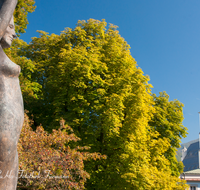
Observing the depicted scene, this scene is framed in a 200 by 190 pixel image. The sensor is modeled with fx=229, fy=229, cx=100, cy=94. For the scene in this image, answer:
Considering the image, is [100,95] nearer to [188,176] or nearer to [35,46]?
[35,46]

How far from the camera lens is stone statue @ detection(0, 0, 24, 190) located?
3094mm

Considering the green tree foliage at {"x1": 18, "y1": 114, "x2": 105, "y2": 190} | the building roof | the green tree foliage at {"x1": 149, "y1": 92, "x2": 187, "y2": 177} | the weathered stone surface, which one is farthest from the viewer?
the building roof

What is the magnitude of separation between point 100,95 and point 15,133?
43.5 feet

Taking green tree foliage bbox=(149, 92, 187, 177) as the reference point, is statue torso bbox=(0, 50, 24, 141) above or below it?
below

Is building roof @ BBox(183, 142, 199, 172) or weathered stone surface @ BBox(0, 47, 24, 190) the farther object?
building roof @ BBox(183, 142, 199, 172)

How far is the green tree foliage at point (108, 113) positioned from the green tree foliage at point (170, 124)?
3699mm

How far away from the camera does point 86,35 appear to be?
66.2ft

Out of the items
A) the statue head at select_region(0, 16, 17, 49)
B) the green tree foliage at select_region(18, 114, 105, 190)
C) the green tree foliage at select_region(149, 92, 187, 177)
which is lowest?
the green tree foliage at select_region(18, 114, 105, 190)

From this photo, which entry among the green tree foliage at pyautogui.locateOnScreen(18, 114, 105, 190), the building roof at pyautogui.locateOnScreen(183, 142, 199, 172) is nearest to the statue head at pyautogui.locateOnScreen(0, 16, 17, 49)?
the green tree foliage at pyautogui.locateOnScreen(18, 114, 105, 190)

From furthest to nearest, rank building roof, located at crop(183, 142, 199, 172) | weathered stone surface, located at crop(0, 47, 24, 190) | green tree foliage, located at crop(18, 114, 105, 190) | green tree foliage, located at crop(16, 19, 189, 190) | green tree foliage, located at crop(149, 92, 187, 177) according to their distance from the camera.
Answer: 1. building roof, located at crop(183, 142, 199, 172)
2. green tree foliage, located at crop(149, 92, 187, 177)
3. green tree foliage, located at crop(16, 19, 189, 190)
4. green tree foliage, located at crop(18, 114, 105, 190)
5. weathered stone surface, located at crop(0, 47, 24, 190)

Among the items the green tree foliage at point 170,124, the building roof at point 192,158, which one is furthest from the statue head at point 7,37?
the building roof at point 192,158

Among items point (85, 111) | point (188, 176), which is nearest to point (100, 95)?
point (85, 111)

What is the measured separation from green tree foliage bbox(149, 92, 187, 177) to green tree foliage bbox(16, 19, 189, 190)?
3699mm

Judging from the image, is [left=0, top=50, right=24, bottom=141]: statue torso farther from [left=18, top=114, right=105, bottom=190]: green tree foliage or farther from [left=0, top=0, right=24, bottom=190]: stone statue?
[left=18, top=114, right=105, bottom=190]: green tree foliage
